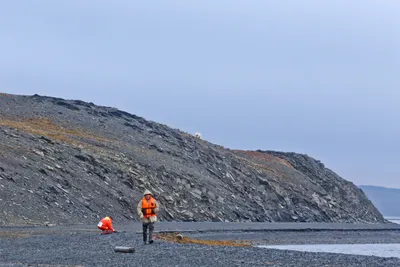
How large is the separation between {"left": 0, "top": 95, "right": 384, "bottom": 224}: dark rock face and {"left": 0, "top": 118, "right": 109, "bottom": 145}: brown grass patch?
0.14 metres

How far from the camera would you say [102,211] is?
54.7m

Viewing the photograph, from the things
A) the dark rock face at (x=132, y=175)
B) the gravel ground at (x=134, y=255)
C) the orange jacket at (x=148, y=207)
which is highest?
the dark rock face at (x=132, y=175)

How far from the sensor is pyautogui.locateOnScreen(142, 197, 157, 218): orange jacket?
1197 inches

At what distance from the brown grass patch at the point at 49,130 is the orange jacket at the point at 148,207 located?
36853mm

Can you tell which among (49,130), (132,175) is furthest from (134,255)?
(49,130)

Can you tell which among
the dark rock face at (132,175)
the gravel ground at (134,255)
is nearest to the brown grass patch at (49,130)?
the dark rock face at (132,175)

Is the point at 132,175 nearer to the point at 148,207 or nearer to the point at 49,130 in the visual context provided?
the point at 49,130

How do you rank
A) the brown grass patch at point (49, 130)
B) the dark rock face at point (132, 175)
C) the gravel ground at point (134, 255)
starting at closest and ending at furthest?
1. the gravel ground at point (134, 255)
2. the dark rock face at point (132, 175)
3. the brown grass patch at point (49, 130)

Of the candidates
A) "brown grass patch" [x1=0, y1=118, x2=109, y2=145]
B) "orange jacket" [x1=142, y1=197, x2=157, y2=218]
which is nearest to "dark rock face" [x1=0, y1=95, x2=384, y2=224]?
"brown grass patch" [x1=0, y1=118, x2=109, y2=145]

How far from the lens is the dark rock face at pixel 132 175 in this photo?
53406 millimetres

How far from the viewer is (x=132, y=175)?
6525 cm

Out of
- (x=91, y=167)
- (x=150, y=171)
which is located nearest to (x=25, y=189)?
(x=91, y=167)

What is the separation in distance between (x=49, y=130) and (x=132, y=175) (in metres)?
11.0

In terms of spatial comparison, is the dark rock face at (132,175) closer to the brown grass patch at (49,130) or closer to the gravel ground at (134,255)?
the brown grass patch at (49,130)
